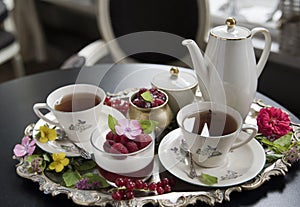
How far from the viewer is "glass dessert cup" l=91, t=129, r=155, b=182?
2.64 feet

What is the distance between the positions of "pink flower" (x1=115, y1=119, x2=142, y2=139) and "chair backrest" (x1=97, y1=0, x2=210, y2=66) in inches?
28.5

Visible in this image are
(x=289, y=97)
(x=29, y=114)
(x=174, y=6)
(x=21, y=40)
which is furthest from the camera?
(x=21, y=40)

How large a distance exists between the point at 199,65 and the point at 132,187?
291mm

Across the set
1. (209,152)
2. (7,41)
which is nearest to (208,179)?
(209,152)

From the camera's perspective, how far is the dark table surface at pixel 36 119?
787mm

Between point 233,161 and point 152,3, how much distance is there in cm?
90

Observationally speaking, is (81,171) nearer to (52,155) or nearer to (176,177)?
(52,155)

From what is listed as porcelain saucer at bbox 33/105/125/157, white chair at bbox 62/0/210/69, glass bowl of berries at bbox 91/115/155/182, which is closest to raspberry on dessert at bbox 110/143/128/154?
glass bowl of berries at bbox 91/115/155/182

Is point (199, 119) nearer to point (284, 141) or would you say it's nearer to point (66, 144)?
point (284, 141)

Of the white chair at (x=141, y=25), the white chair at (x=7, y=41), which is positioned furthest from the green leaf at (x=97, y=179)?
the white chair at (x=7, y=41)

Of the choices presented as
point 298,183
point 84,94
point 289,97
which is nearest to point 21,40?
point 289,97

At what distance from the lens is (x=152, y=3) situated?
161cm

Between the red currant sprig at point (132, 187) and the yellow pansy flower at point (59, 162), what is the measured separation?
0.40 ft

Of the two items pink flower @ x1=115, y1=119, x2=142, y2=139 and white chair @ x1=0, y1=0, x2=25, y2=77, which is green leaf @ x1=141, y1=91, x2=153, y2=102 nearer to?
pink flower @ x1=115, y1=119, x2=142, y2=139
